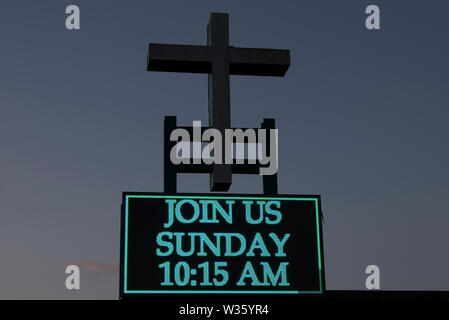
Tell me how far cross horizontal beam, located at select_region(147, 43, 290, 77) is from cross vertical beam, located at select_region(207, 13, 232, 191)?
15 cm

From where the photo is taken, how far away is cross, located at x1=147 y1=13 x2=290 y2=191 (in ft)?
50.8

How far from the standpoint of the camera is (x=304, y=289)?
44.7 ft

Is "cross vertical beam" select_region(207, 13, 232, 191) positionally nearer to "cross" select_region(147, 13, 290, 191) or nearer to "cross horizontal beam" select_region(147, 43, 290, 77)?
"cross" select_region(147, 13, 290, 191)

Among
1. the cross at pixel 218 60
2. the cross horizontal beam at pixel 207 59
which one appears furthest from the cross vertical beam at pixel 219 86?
the cross horizontal beam at pixel 207 59

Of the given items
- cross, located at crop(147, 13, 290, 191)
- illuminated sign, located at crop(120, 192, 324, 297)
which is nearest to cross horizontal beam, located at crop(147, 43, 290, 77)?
cross, located at crop(147, 13, 290, 191)

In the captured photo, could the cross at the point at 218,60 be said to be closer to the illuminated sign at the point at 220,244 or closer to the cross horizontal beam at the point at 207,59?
the cross horizontal beam at the point at 207,59

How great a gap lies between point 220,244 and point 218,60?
4.21 metres

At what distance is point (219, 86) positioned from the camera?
1546 centimetres
